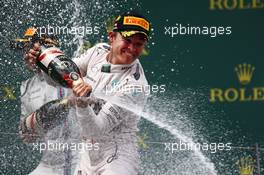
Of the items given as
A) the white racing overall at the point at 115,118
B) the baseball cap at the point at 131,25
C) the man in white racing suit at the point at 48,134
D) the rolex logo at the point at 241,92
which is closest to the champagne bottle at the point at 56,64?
the white racing overall at the point at 115,118

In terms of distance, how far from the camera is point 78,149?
4.92m

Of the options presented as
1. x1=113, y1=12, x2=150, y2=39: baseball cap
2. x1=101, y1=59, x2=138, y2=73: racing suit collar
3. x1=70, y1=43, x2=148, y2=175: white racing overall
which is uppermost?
x1=113, y1=12, x2=150, y2=39: baseball cap

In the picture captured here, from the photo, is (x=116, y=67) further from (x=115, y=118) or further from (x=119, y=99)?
(x=115, y=118)

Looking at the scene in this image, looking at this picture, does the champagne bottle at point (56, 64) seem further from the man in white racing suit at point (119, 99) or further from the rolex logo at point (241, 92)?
the rolex logo at point (241, 92)

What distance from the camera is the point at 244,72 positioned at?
223 inches

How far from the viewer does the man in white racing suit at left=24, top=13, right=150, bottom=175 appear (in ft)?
13.5

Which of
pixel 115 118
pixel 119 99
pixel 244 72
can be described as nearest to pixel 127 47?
pixel 119 99

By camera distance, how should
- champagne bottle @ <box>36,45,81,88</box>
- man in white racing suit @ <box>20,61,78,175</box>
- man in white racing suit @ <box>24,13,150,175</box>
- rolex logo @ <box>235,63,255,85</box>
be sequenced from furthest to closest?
rolex logo @ <box>235,63,255,85</box> → man in white racing suit @ <box>20,61,78,175</box> → man in white racing suit @ <box>24,13,150,175</box> → champagne bottle @ <box>36,45,81,88</box>

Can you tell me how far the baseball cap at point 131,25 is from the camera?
4.18m

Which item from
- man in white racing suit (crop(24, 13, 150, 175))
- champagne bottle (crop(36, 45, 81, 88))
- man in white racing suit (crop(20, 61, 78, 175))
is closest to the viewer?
champagne bottle (crop(36, 45, 81, 88))

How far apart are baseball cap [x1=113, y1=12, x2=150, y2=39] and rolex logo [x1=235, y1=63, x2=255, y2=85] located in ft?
5.22

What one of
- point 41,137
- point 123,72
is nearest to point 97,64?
point 123,72

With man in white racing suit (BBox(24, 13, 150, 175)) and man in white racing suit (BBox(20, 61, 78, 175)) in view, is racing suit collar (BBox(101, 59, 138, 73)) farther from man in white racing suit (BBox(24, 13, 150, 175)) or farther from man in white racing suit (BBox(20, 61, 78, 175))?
man in white racing suit (BBox(20, 61, 78, 175))

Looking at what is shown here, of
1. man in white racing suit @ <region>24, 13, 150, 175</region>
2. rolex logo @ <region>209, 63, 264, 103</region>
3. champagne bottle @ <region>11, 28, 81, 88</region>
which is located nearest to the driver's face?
man in white racing suit @ <region>24, 13, 150, 175</region>
